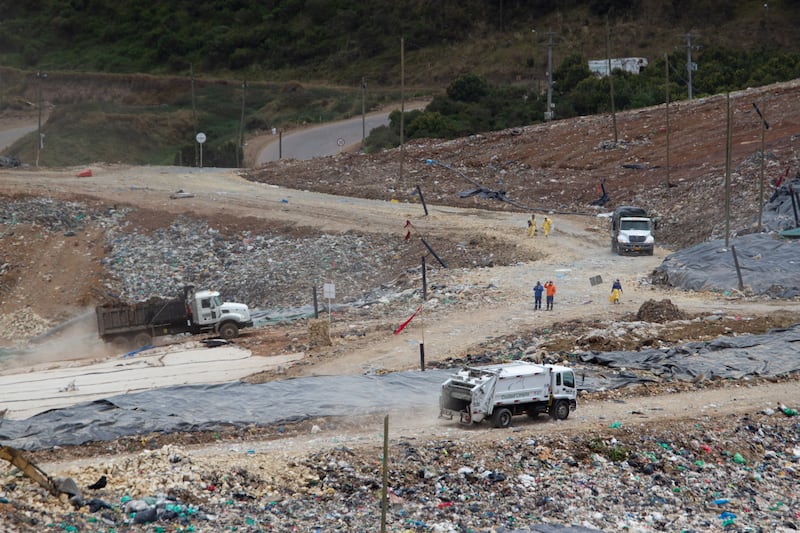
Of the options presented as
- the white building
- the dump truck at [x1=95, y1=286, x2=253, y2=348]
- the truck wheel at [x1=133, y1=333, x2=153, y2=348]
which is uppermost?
the white building

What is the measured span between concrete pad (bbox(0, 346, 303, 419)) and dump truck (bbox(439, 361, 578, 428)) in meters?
8.14

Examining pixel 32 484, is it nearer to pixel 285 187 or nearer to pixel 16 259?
pixel 16 259

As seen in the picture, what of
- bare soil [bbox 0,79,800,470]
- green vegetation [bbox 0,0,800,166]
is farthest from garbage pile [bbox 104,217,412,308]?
green vegetation [bbox 0,0,800,166]

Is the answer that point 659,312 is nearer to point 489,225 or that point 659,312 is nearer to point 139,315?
point 139,315

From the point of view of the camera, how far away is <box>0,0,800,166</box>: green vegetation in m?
74.8

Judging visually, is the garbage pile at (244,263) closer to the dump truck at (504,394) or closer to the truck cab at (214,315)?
the truck cab at (214,315)

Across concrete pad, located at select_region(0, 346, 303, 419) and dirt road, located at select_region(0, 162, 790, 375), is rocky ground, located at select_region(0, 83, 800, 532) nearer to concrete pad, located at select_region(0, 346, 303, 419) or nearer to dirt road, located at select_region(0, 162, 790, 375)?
dirt road, located at select_region(0, 162, 790, 375)

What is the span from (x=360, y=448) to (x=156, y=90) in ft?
266

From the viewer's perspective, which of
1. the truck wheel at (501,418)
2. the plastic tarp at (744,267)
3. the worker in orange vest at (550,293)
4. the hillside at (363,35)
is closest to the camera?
the truck wheel at (501,418)

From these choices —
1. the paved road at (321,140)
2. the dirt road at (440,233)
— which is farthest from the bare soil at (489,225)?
the paved road at (321,140)

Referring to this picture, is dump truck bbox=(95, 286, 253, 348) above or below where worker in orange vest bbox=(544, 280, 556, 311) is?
below

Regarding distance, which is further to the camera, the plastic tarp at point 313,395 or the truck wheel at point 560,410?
the truck wheel at point 560,410

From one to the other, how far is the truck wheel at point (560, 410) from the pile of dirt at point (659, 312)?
943 centimetres

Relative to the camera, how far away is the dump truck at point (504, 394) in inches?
839
